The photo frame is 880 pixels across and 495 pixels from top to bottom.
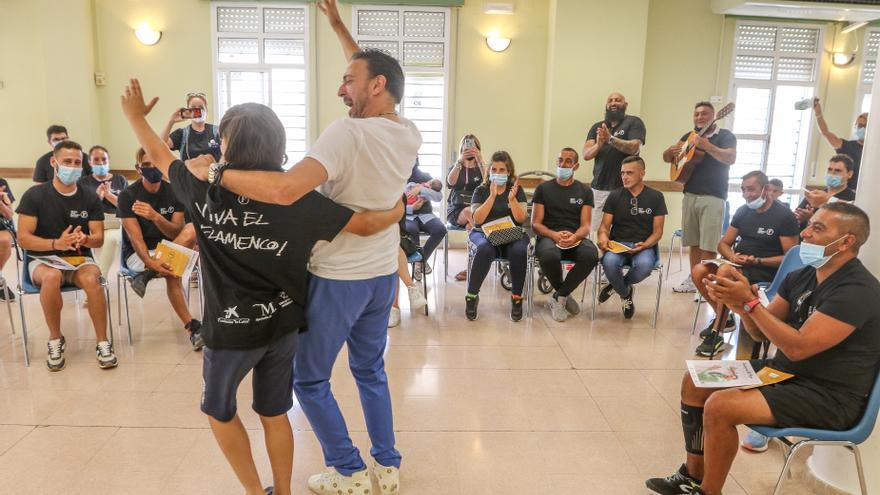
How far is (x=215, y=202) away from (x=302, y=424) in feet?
4.69

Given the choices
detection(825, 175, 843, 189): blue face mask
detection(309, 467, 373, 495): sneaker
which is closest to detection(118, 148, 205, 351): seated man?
detection(309, 467, 373, 495): sneaker

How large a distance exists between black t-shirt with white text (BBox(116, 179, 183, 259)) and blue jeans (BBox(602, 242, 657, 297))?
2.99 m

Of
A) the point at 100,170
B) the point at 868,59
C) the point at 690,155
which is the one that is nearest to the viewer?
the point at 100,170

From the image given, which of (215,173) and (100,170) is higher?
(215,173)

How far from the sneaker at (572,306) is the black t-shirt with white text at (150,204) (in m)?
2.83

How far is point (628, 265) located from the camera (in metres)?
4.34

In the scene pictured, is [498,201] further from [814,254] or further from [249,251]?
[249,251]

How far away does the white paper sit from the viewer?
204cm

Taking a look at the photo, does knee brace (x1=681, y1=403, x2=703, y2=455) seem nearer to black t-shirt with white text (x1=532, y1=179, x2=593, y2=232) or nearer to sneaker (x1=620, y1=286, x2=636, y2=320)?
sneaker (x1=620, y1=286, x2=636, y2=320)

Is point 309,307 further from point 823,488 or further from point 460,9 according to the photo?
point 460,9

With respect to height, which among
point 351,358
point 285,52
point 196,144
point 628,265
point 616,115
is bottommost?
point 628,265

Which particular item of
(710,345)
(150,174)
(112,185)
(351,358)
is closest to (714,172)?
(710,345)

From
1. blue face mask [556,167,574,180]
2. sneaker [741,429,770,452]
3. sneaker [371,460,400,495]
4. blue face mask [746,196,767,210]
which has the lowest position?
sneaker [741,429,770,452]

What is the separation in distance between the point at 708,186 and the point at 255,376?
4314 millimetres
